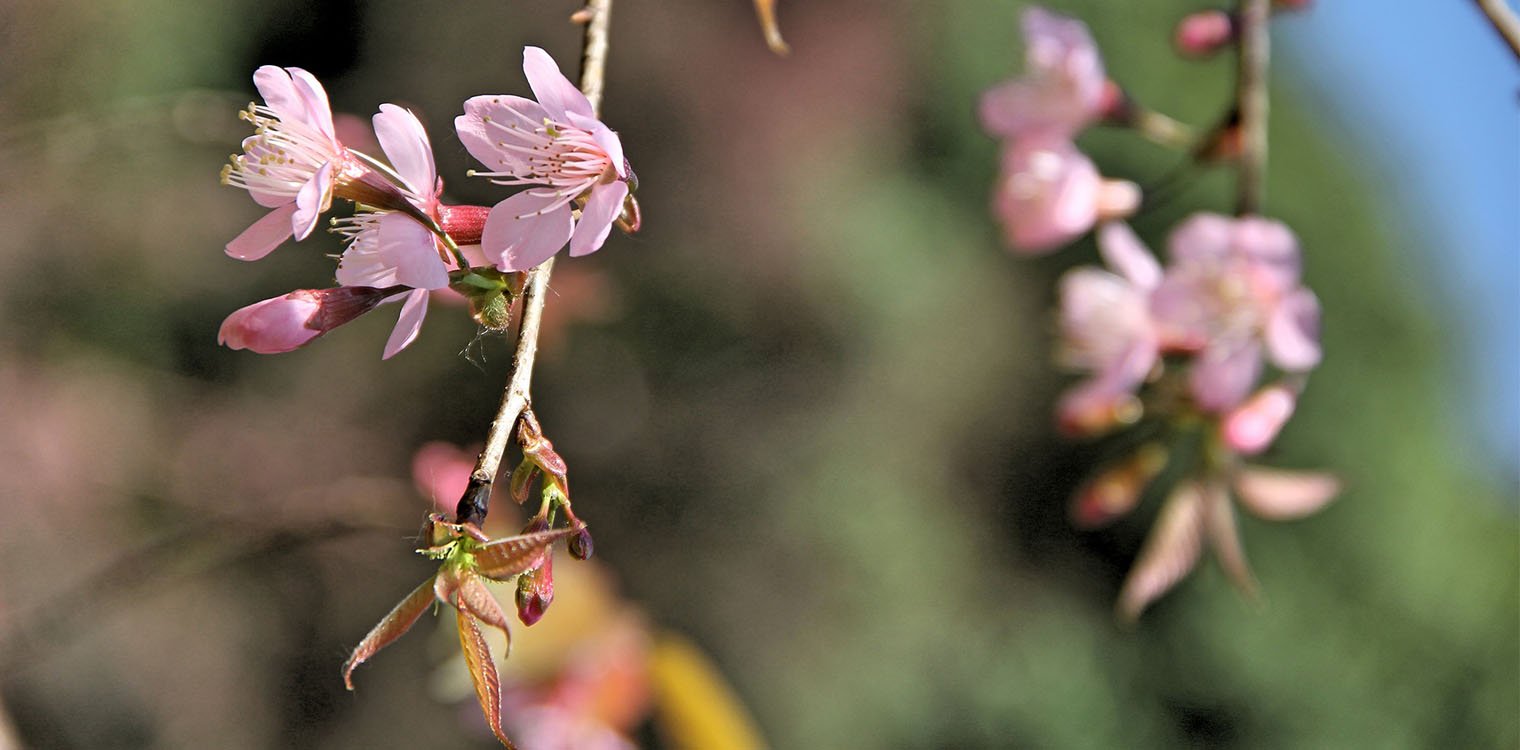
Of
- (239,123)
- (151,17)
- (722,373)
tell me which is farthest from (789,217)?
(239,123)

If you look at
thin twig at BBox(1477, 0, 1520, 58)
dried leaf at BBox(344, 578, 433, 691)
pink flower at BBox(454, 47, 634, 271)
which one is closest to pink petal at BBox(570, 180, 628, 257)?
pink flower at BBox(454, 47, 634, 271)

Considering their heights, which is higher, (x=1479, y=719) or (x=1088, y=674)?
(x=1088, y=674)

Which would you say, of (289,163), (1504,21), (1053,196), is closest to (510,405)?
(289,163)

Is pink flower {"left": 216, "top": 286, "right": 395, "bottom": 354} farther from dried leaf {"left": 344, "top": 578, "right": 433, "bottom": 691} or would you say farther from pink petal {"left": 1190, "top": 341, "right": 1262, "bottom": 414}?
pink petal {"left": 1190, "top": 341, "right": 1262, "bottom": 414}

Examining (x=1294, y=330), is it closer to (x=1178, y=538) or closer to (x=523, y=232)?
(x=1178, y=538)

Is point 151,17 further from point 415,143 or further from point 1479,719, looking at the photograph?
point 1479,719

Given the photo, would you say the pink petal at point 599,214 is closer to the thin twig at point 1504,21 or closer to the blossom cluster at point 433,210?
the blossom cluster at point 433,210
